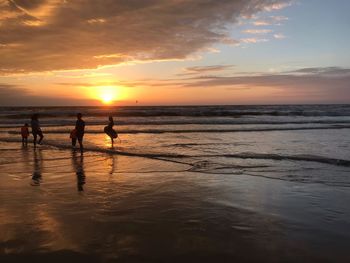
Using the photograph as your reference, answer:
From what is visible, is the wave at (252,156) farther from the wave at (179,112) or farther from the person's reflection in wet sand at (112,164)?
the wave at (179,112)

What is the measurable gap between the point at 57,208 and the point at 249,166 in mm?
7209

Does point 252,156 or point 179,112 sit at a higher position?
point 179,112

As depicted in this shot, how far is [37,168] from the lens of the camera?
1236 cm

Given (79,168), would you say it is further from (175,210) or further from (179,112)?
(179,112)

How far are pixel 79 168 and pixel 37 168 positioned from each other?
4.37ft

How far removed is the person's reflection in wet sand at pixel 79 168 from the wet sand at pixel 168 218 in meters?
0.05

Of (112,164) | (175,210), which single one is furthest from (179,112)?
(175,210)

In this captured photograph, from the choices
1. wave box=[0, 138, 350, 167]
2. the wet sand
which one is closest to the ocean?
the wet sand

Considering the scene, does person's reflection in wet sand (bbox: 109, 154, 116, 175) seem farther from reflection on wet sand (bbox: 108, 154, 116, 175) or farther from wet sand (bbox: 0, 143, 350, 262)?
wet sand (bbox: 0, 143, 350, 262)

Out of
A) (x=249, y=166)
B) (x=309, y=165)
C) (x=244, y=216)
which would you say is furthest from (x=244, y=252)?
(x=309, y=165)

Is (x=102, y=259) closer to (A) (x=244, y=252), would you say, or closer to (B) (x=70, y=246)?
(B) (x=70, y=246)

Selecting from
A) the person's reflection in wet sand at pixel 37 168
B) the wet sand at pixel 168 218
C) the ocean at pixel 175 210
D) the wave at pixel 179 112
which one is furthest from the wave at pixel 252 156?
the wave at pixel 179 112

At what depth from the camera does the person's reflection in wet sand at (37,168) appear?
10.1m

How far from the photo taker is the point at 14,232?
5938 millimetres
